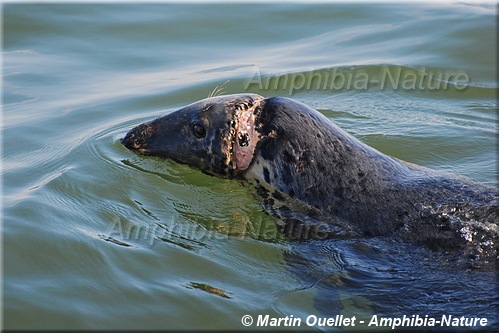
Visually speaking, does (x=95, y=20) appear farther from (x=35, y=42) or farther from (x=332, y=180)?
(x=332, y=180)

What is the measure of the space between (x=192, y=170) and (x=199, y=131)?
377 mm

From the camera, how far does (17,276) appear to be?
4.83 m

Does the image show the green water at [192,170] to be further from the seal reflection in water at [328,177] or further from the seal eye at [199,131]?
the seal eye at [199,131]

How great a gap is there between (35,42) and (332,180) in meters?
6.82

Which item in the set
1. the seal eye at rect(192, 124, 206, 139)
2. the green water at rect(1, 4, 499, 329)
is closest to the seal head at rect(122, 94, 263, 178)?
the seal eye at rect(192, 124, 206, 139)

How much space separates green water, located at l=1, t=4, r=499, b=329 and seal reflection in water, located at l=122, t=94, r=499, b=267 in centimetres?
16

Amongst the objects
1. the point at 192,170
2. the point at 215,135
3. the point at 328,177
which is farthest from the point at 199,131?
the point at 328,177

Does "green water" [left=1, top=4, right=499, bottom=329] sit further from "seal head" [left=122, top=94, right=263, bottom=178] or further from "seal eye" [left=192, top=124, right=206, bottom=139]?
"seal eye" [left=192, top=124, right=206, bottom=139]

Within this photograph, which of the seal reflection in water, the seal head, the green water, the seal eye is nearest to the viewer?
the green water

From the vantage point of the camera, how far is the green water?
15.3 ft

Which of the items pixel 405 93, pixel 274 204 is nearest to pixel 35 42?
pixel 405 93

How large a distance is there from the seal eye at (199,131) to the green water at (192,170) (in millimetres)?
381

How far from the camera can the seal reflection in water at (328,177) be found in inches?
195

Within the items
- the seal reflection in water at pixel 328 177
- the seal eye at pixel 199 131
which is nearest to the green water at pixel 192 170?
the seal reflection in water at pixel 328 177
